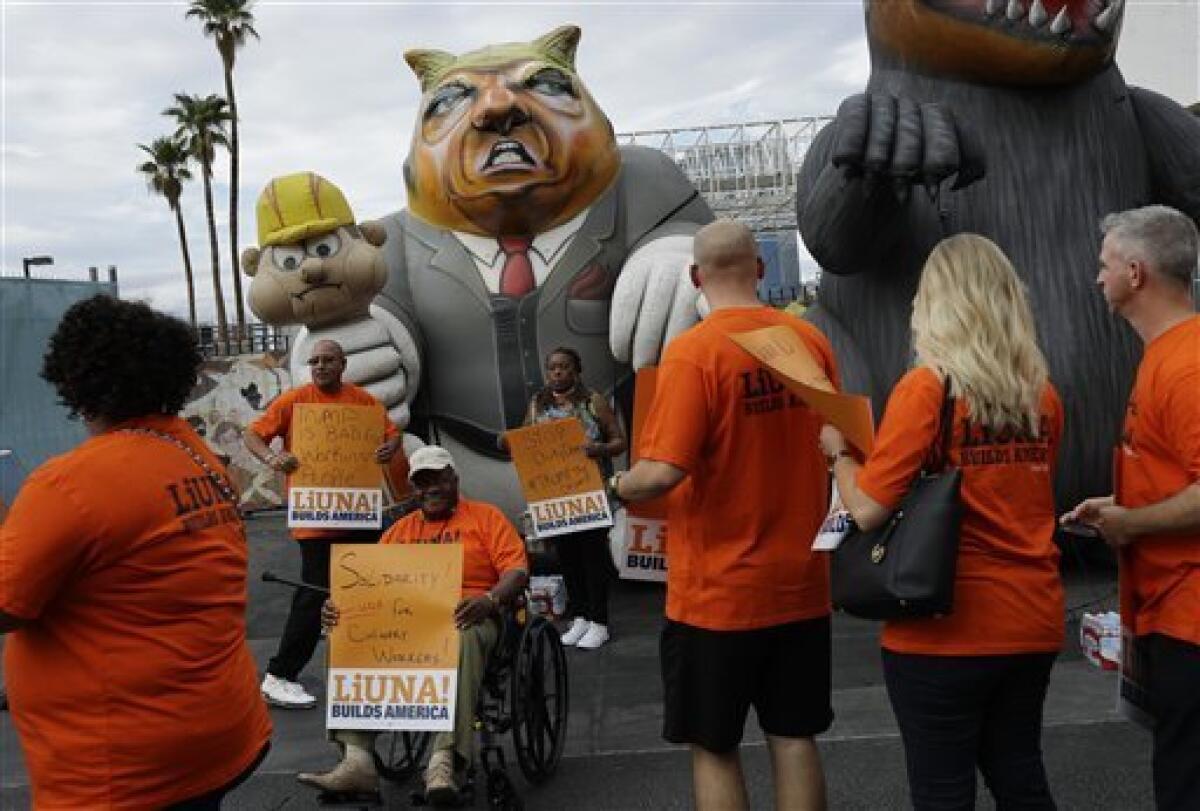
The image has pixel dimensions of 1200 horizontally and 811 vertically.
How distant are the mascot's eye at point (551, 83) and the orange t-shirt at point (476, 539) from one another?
3.03 m

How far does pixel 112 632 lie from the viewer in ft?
6.94

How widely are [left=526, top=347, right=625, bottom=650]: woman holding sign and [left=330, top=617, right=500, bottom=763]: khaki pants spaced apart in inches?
67.9

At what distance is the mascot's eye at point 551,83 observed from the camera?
20.6ft

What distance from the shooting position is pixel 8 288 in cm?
1108

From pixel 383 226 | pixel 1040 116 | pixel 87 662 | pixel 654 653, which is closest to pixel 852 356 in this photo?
pixel 1040 116

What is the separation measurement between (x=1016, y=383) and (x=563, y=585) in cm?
411

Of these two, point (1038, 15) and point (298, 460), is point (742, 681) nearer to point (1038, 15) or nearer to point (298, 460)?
point (298, 460)

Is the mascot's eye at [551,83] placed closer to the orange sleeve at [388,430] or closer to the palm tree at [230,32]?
the orange sleeve at [388,430]

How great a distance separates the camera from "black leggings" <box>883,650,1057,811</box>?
2.38 meters

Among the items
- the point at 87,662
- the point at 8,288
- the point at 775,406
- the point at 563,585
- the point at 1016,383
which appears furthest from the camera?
the point at 8,288

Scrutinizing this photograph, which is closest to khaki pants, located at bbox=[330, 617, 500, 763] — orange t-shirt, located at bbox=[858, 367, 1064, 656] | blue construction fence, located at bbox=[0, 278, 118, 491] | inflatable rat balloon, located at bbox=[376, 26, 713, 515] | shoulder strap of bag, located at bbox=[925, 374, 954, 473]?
orange t-shirt, located at bbox=[858, 367, 1064, 656]

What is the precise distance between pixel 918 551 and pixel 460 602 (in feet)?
5.37

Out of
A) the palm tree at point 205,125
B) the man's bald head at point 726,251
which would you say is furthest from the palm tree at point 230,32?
the man's bald head at point 726,251

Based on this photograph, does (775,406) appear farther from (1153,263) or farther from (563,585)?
(563,585)
